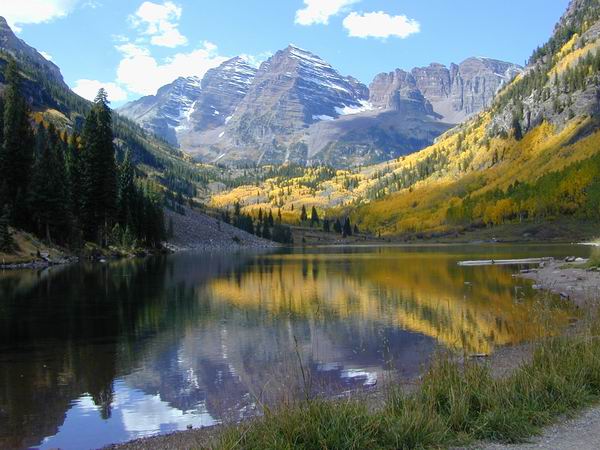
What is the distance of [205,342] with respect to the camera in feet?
91.2

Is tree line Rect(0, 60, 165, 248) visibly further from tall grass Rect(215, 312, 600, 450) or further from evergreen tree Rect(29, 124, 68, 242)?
tall grass Rect(215, 312, 600, 450)

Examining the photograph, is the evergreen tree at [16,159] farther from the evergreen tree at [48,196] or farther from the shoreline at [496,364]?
the shoreline at [496,364]

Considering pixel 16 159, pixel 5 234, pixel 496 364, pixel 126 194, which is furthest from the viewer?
pixel 126 194

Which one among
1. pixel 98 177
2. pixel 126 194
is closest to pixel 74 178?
pixel 98 177

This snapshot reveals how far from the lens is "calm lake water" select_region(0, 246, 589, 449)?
1648 cm

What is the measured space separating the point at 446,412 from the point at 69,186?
94400mm

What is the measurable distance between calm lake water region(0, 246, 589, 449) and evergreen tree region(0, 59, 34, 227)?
3280 centimetres

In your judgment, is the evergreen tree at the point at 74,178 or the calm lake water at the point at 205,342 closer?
the calm lake water at the point at 205,342

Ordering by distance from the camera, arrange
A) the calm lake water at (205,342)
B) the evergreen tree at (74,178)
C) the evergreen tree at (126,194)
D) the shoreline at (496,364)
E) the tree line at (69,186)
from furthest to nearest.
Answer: the evergreen tree at (126,194) < the evergreen tree at (74,178) < the tree line at (69,186) < the calm lake water at (205,342) < the shoreline at (496,364)

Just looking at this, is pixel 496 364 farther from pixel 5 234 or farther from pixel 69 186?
pixel 69 186

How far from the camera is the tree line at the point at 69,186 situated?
84250mm

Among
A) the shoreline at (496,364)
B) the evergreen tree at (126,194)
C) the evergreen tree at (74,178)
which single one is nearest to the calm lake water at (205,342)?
the shoreline at (496,364)

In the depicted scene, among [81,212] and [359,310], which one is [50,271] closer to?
[81,212]

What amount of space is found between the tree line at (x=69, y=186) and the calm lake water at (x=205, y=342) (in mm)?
32689
